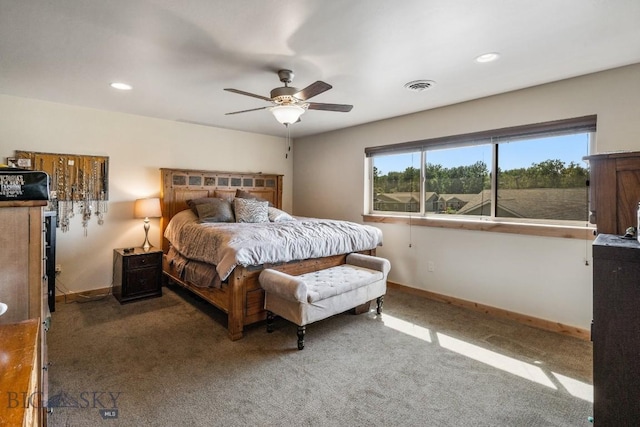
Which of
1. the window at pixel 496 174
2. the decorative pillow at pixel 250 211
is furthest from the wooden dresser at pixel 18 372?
the window at pixel 496 174

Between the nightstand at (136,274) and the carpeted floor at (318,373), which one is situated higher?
the nightstand at (136,274)

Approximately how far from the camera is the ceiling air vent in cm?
292

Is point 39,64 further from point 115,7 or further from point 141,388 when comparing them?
point 141,388

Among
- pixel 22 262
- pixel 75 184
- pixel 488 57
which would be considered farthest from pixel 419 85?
pixel 75 184

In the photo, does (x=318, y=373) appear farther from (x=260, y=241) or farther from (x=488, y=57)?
(x=488, y=57)

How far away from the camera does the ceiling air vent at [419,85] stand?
9.59 ft

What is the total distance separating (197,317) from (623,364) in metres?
3.23

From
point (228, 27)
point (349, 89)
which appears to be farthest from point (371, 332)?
point (228, 27)

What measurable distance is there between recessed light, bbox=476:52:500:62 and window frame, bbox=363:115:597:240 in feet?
3.48

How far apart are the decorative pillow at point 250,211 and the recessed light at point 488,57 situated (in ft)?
9.64

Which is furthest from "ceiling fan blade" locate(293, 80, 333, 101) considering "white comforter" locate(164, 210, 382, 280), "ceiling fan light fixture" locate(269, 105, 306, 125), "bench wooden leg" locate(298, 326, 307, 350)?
"bench wooden leg" locate(298, 326, 307, 350)

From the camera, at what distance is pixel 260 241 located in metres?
2.85

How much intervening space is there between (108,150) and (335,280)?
3.29 m

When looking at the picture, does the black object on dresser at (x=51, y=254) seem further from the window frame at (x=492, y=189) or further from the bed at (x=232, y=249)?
the window frame at (x=492, y=189)
